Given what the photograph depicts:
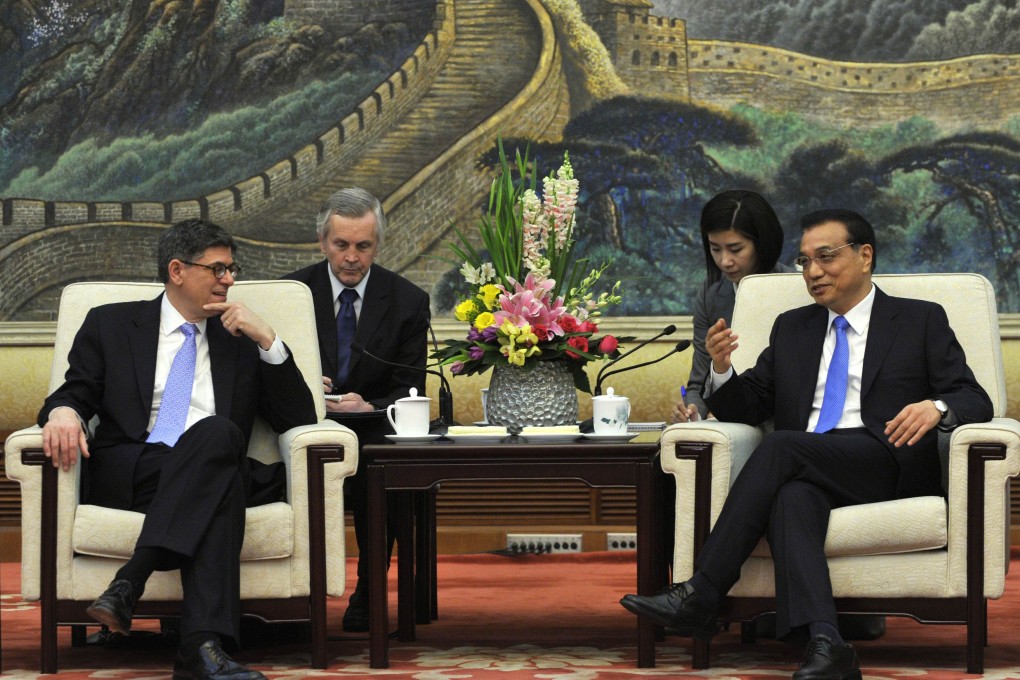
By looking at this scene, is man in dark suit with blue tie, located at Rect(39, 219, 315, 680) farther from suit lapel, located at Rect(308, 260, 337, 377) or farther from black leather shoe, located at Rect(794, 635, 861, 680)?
black leather shoe, located at Rect(794, 635, 861, 680)

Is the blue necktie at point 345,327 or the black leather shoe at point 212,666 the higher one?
the blue necktie at point 345,327

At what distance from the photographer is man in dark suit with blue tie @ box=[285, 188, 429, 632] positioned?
4.40m

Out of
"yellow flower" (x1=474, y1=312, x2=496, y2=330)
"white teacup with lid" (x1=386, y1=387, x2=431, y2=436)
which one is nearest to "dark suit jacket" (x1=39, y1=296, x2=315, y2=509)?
"white teacup with lid" (x1=386, y1=387, x2=431, y2=436)

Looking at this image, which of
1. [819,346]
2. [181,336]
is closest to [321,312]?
[181,336]

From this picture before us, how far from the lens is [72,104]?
625 cm

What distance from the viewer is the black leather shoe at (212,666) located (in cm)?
329

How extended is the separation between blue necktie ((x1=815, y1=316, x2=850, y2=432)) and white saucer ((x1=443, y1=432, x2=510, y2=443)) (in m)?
0.84

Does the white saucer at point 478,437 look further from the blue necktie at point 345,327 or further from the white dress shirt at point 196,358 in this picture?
the blue necktie at point 345,327

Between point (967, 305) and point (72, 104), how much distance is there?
155 inches

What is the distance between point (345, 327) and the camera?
4496 millimetres

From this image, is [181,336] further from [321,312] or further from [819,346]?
[819,346]

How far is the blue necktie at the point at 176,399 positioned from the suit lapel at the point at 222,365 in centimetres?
5

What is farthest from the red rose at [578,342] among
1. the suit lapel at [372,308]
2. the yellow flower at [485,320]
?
the suit lapel at [372,308]

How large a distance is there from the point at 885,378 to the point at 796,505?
52 cm
